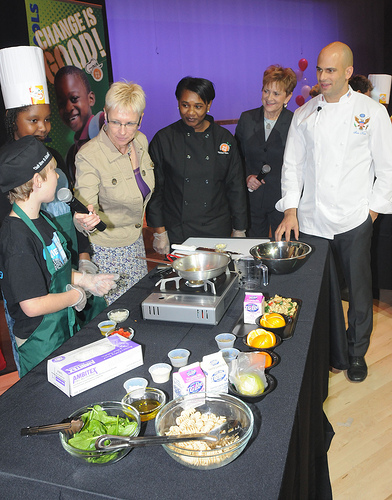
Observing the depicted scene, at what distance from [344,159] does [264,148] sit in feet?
2.46

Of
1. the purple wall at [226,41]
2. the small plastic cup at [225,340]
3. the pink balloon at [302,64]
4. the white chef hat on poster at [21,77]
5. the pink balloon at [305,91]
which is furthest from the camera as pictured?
the pink balloon at [302,64]

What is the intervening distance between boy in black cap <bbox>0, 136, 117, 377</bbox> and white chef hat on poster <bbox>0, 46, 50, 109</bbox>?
103 cm

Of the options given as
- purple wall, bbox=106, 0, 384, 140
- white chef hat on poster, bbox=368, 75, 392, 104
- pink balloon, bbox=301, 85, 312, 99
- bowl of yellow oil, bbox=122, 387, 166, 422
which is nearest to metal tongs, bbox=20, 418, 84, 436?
bowl of yellow oil, bbox=122, 387, 166, 422

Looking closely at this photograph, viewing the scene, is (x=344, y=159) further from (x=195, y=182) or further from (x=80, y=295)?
(x=80, y=295)

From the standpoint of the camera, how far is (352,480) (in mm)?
1843

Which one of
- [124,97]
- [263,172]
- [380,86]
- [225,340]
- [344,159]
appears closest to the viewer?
[225,340]

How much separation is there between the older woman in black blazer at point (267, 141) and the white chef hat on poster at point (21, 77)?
53.7 inches

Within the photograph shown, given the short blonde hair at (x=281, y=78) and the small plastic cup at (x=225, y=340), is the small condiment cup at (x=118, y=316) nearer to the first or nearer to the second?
the small plastic cup at (x=225, y=340)

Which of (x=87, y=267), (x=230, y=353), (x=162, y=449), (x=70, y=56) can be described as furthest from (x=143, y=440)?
(x=70, y=56)

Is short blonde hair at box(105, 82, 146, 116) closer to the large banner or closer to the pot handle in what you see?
the pot handle

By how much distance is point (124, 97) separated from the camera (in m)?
2.05

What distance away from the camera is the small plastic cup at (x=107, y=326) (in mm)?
1491

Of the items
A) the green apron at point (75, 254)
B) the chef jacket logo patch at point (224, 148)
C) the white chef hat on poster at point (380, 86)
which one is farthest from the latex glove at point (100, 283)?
the white chef hat on poster at point (380, 86)

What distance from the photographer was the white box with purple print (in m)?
1.19
